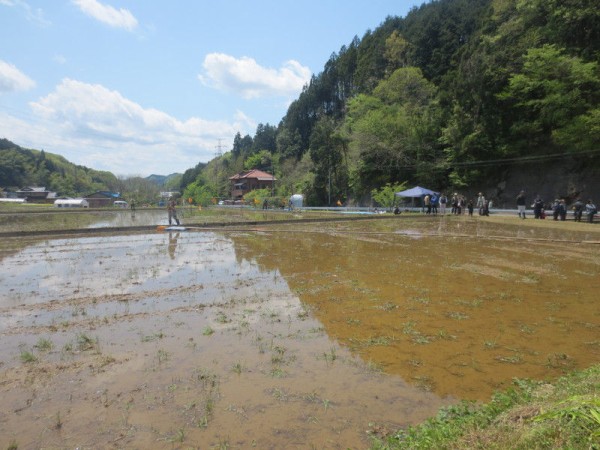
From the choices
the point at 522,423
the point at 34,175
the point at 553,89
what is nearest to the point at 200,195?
the point at 553,89

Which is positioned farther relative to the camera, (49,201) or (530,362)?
(49,201)

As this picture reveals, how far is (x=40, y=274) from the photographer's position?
9125 mm

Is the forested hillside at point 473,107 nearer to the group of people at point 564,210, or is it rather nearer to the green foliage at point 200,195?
the group of people at point 564,210

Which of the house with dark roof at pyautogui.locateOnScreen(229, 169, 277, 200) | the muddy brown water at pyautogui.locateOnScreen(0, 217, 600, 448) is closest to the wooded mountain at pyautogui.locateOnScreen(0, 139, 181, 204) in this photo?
the house with dark roof at pyautogui.locateOnScreen(229, 169, 277, 200)

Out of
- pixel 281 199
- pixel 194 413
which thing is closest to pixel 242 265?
pixel 194 413

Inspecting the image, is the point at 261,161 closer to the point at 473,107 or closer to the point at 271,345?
the point at 473,107

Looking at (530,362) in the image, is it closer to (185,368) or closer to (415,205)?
(185,368)

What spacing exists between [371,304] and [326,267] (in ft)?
11.2

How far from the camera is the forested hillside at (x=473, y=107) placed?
24.5 metres

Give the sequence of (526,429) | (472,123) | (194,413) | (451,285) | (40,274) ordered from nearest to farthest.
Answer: (526,429) → (194,413) → (451,285) → (40,274) → (472,123)

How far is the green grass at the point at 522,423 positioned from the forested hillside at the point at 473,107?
2416 centimetres

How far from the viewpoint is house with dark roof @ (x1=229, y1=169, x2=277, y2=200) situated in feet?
260

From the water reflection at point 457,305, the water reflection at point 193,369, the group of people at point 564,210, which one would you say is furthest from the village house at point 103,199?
the water reflection at point 193,369

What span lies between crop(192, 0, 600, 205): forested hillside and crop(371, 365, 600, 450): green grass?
24.2 metres
